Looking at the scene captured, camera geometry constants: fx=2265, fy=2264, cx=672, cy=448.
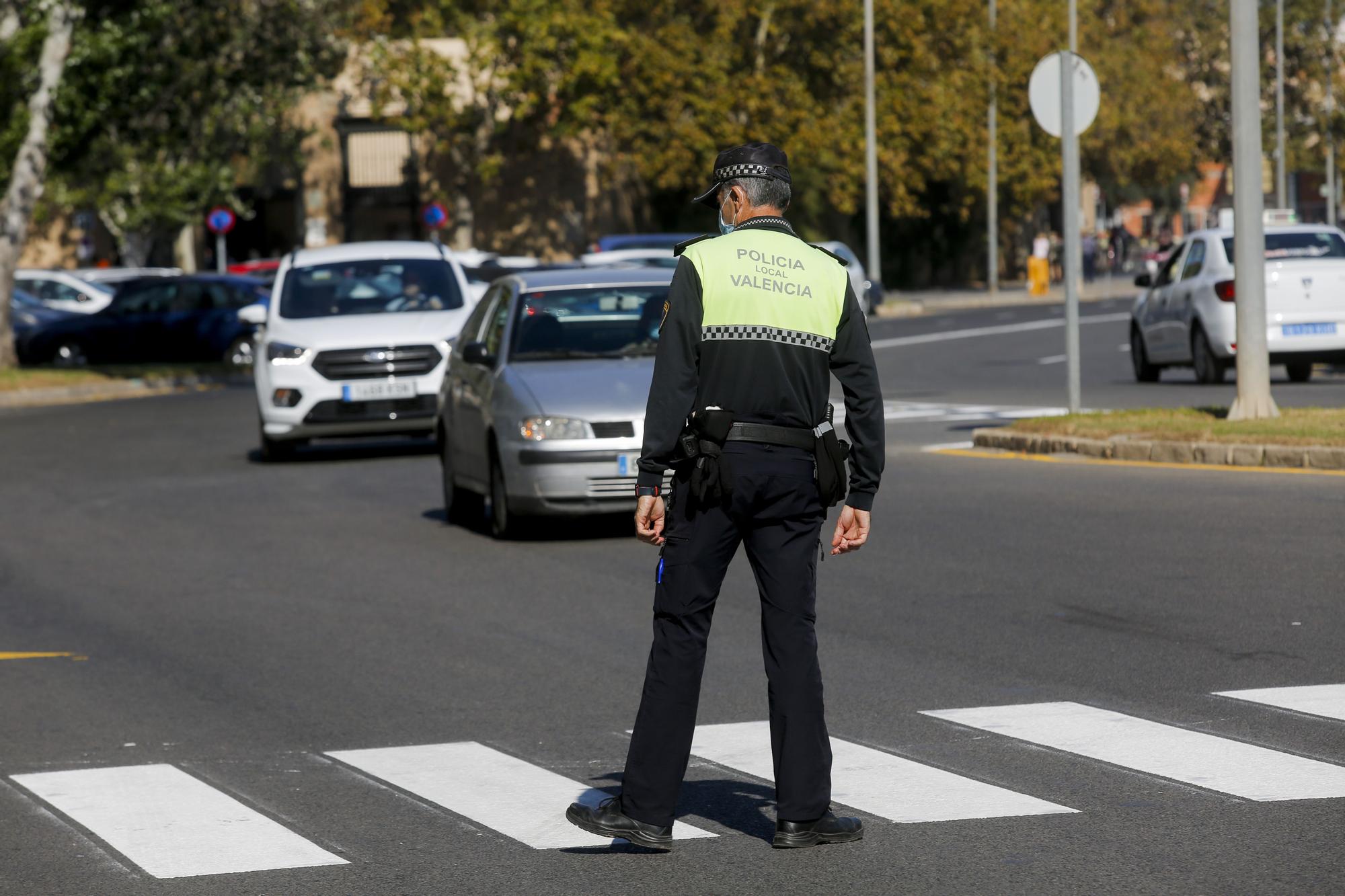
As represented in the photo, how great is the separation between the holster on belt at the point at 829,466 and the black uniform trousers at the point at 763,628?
0.11 ft

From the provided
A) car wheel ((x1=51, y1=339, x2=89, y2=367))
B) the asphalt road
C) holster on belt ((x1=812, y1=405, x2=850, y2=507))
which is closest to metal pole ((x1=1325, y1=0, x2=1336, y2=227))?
car wheel ((x1=51, y1=339, x2=89, y2=367))

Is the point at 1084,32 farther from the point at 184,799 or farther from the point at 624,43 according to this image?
the point at 184,799

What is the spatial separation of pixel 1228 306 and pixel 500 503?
12.2 meters

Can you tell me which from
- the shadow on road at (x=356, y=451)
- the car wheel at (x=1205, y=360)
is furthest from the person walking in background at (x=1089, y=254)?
the shadow on road at (x=356, y=451)

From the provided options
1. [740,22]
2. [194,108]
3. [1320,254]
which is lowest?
[1320,254]

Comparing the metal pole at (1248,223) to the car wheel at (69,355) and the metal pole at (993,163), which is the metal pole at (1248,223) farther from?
the metal pole at (993,163)

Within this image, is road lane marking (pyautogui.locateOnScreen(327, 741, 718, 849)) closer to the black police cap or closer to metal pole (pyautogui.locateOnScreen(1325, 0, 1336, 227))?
the black police cap

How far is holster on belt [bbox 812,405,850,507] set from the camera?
19.3ft

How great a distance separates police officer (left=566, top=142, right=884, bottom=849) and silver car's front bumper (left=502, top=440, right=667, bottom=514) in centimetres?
707

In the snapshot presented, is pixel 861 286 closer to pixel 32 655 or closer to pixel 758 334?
pixel 32 655

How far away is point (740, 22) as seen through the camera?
5897cm

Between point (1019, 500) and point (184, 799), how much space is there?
27.3 feet

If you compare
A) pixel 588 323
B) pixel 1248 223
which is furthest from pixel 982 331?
pixel 588 323

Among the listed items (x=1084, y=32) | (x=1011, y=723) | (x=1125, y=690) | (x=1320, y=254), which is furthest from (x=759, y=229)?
(x=1084, y=32)
